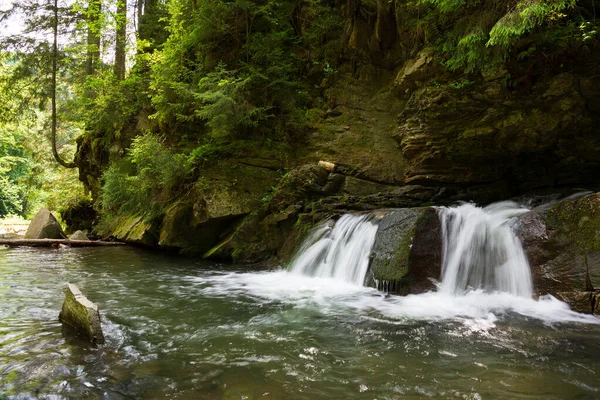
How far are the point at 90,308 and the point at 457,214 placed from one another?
6.53 m

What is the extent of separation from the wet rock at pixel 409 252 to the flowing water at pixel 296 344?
35 centimetres

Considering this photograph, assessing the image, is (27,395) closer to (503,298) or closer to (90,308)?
(90,308)

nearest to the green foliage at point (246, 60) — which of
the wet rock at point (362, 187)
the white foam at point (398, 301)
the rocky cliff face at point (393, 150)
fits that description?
the rocky cliff face at point (393, 150)

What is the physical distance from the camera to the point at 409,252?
23.1ft

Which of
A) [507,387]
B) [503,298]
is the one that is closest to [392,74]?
[503,298]

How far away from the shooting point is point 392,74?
1268 cm

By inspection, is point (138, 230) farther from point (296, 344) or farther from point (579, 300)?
point (579, 300)

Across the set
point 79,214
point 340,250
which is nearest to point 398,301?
point 340,250

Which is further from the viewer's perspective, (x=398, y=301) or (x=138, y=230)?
(x=138, y=230)

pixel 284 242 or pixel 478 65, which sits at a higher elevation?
pixel 478 65

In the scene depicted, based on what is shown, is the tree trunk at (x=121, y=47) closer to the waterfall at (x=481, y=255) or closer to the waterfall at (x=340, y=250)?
the waterfall at (x=340, y=250)

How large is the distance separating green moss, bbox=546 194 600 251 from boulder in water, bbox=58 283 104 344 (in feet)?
22.8

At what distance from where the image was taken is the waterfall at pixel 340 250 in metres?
8.00

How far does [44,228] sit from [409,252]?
1340 cm
